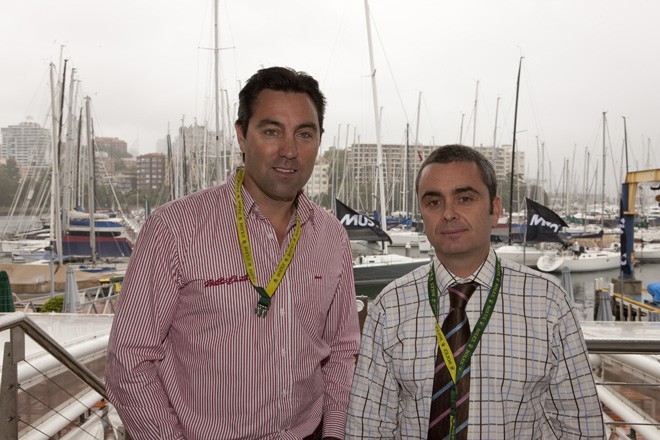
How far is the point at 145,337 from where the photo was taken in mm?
1493

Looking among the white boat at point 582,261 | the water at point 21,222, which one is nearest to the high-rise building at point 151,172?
the water at point 21,222

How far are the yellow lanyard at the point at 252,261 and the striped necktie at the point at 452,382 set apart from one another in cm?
48

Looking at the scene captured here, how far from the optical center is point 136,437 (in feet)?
4.92

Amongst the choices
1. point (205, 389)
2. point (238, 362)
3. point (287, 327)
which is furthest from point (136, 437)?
point (287, 327)

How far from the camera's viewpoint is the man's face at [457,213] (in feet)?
4.76

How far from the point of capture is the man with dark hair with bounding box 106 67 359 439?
150 cm

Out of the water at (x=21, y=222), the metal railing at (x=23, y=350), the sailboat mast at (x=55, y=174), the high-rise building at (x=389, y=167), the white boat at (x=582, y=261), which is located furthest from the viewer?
the high-rise building at (x=389, y=167)

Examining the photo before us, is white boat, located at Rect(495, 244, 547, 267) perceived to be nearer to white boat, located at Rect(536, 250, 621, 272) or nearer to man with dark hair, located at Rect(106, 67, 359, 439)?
white boat, located at Rect(536, 250, 621, 272)

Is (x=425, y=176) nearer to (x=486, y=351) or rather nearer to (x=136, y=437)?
(x=486, y=351)

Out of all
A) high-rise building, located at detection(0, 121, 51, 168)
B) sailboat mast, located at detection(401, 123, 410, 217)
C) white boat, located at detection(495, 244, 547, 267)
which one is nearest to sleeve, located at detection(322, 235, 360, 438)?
high-rise building, located at detection(0, 121, 51, 168)

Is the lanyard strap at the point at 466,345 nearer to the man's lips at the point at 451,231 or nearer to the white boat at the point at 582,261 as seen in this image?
the man's lips at the point at 451,231

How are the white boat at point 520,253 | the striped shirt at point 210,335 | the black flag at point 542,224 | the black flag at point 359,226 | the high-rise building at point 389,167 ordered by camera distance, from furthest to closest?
the high-rise building at point 389,167
the white boat at point 520,253
the black flag at point 359,226
the black flag at point 542,224
the striped shirt at point 210,335

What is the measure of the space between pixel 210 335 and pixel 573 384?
3.15 feet

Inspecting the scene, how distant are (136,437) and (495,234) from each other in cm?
2995
